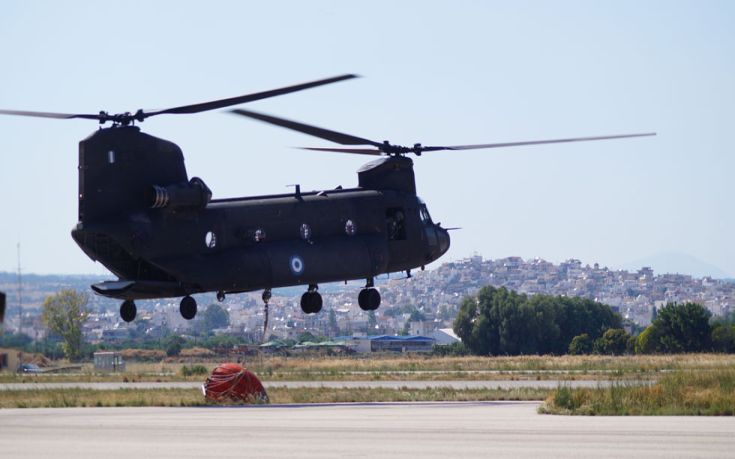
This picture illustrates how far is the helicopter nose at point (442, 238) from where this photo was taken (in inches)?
1648

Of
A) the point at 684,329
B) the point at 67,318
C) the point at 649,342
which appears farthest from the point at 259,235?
the point at 67,318

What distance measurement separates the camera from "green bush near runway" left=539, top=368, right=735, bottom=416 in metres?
29.8

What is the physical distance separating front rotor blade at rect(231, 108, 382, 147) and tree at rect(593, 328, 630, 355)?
7155 cm

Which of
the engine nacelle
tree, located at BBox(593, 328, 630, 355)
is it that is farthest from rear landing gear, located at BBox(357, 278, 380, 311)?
tree, located at BBox(593, 328, 630, 355)

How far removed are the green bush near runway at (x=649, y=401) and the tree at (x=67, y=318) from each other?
86015 mm

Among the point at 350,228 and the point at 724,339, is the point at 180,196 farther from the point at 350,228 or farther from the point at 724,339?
the point at 724,339

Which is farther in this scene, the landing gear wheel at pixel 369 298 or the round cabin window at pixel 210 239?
the landing gear wheel at pixel 369 298

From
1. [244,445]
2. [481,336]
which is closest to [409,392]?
[244,445]

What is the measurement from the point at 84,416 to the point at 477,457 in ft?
52.0

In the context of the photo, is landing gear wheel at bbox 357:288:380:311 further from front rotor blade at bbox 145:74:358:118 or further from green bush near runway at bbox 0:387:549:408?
front rotor blade at bbox 145:74:358:118

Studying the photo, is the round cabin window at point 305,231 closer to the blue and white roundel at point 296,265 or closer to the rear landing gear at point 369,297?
the blue and white roundel at point 296,265

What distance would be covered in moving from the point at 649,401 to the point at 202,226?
1285 cm

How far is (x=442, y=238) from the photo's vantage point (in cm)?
4203

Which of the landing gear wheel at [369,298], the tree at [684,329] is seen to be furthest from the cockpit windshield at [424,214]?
the tree at [684,329]
